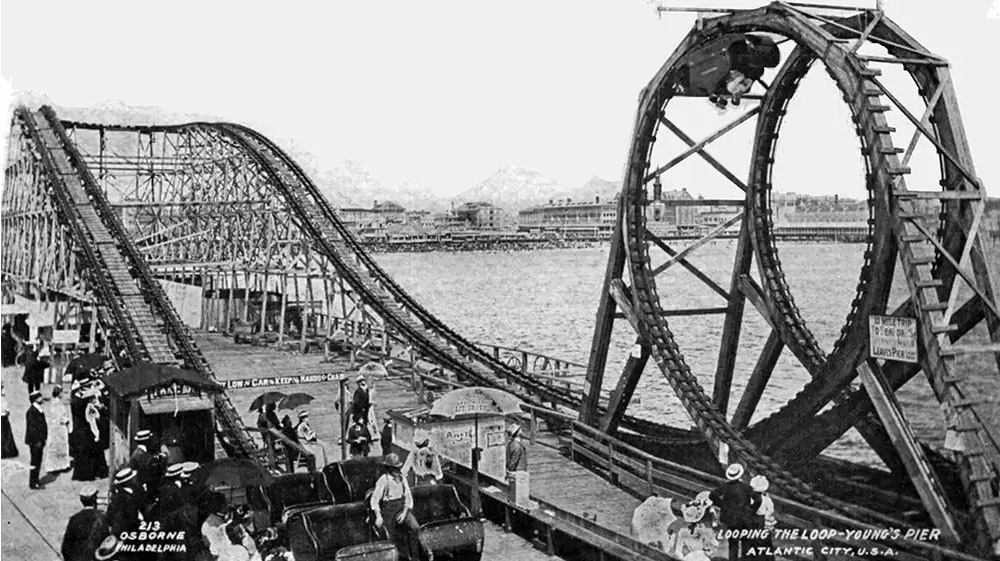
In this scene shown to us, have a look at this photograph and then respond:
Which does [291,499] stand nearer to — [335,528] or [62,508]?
[335,528]

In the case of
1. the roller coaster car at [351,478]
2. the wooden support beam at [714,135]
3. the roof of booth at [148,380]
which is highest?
the wooden support beam at [714,135]

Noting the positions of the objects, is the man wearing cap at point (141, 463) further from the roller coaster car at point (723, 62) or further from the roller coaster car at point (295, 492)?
the roller coaster car at point (723, 62)

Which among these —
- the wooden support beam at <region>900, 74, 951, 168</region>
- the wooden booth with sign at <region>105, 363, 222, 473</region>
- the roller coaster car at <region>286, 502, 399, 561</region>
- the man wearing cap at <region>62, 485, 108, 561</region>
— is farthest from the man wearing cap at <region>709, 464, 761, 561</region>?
the wooden booth with sign at <region>105, 363, 222, 473</region>

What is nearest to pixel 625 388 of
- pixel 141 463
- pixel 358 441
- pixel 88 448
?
pixel 358 441

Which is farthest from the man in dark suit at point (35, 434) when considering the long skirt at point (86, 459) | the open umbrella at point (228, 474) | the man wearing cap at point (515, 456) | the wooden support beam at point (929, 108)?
the wooden support beam at point (929, 108)

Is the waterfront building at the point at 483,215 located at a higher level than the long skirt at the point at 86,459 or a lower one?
higher

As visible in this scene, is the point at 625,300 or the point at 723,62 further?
the point at 625,300

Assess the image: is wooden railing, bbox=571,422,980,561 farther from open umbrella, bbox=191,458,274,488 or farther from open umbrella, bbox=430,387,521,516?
open umbrella, bbox=191,458,274,488

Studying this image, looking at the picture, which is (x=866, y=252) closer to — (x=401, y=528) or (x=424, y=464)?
(x=424, y=464)
